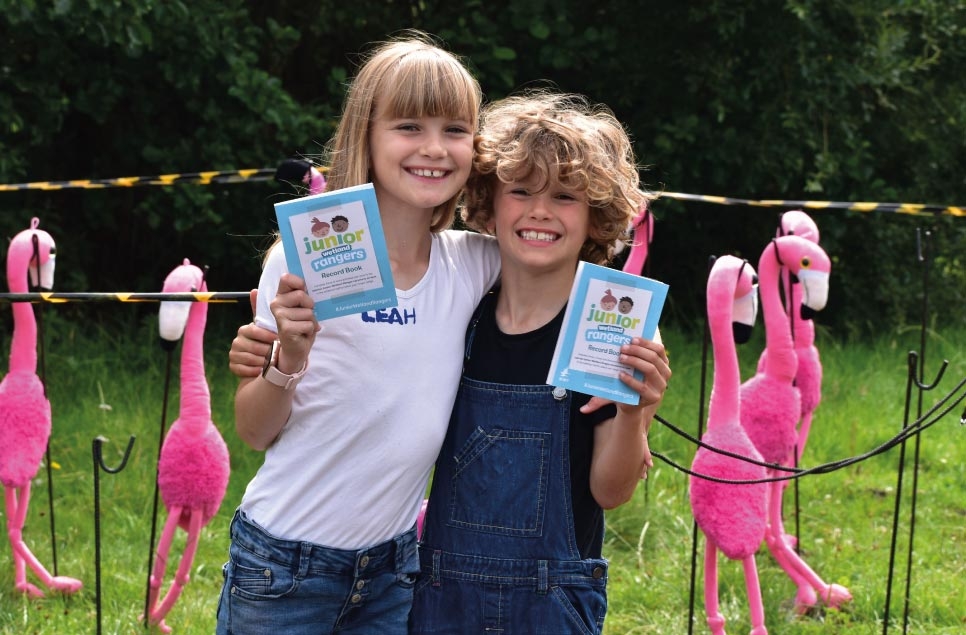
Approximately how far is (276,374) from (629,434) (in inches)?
24.1

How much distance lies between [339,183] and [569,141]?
449 mm

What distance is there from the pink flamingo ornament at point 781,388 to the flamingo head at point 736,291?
1.09 feet

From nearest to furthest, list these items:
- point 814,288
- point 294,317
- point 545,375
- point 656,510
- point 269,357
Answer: point 294,317 → point 269,357 → point 545,375 → point 814,288 → point 656,510

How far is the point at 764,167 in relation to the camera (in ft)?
A: 21.2

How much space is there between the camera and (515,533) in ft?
6.89

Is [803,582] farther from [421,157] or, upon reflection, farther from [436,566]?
[421,157]

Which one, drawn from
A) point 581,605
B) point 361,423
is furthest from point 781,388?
point 361,423

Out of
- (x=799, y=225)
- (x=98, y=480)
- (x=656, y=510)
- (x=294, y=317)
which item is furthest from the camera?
(x=656, y=510)

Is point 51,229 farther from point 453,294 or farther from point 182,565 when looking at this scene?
→ point 453,294

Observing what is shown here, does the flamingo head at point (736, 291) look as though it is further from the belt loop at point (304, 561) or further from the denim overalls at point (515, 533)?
the belt loop at point (304, 561)

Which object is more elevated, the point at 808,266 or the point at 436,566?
the point at 808,266

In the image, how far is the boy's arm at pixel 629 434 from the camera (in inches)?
76.1

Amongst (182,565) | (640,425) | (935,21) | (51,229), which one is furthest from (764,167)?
(640,425)

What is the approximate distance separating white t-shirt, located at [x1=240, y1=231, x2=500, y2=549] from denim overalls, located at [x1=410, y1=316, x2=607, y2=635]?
0.10 meters
